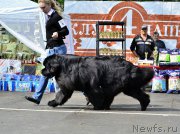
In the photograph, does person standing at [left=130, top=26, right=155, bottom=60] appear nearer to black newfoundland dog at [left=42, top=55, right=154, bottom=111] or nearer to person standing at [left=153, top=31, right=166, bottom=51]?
person standing at [left=153, top=31, right=166, bottom=51]

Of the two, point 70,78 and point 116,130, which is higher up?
point 70,78

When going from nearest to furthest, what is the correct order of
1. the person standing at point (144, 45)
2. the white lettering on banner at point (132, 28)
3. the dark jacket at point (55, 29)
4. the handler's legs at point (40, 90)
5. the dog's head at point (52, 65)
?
the dog's head at point (52, 65), the dark jacket at point (55, 29), the handler's legs at point (40, 90), the person standing at point (144, 45), the white lettering on banner at point (132, 28)

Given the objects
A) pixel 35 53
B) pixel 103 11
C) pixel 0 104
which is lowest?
pixel 0 104

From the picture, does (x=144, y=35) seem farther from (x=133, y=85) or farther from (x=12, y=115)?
(x=12, y=115)

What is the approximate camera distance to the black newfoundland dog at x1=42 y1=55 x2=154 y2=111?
859 centimetres

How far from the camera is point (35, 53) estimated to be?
13219mm

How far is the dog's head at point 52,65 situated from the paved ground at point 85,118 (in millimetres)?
628

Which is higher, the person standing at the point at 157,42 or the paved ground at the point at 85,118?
the person standing at the point at 157,42

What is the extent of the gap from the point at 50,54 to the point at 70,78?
718 mm

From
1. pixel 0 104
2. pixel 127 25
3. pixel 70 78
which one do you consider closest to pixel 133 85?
pixel 70 78

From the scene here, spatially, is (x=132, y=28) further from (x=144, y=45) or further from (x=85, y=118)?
(x=85, y=118)

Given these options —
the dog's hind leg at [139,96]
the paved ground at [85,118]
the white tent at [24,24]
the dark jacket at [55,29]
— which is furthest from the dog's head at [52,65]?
the white tent at [24,24]

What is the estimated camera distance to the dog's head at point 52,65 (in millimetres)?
8719

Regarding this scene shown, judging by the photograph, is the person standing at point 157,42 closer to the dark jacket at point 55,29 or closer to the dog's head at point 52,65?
the dark jacket at point 55,29
